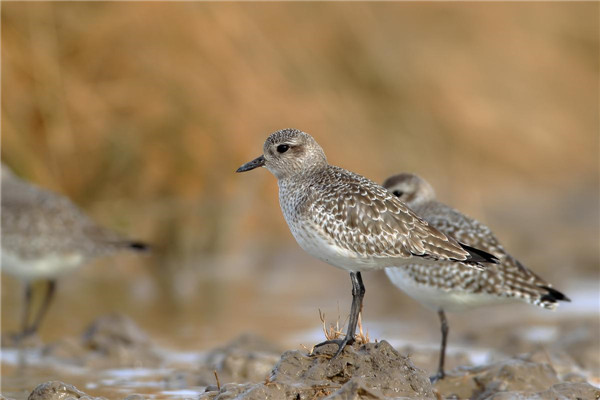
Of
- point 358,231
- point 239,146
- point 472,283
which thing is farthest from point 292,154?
point 239,146

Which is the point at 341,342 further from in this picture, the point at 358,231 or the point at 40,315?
the point at 40,315

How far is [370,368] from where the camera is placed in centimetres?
611

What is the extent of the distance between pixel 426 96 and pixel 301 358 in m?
13.6

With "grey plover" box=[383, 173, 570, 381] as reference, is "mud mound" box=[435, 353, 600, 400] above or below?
below

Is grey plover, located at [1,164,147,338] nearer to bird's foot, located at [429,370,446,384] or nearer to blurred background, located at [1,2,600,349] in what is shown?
blurred background, located at [1,2,600,349]

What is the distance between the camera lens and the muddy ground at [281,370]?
19.8 ft

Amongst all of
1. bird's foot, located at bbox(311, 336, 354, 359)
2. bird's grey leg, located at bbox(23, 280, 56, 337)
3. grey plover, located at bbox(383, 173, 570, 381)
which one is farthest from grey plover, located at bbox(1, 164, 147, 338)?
bird's foot, located at bbox(311, 336, 354, 359)

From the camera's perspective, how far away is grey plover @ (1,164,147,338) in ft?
33.5

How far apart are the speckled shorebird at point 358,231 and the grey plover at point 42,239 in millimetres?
4231

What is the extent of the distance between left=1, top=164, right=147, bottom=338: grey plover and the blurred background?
60cm

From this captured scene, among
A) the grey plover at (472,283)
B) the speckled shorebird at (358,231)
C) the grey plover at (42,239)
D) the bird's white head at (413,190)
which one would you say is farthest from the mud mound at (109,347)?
the speckled shorebird at (358,231)

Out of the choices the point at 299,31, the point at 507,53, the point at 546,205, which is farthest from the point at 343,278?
the point at 507,53

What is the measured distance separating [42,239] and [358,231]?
187 inches

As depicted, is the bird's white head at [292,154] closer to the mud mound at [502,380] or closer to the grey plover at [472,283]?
the grey plover at [472,283]
